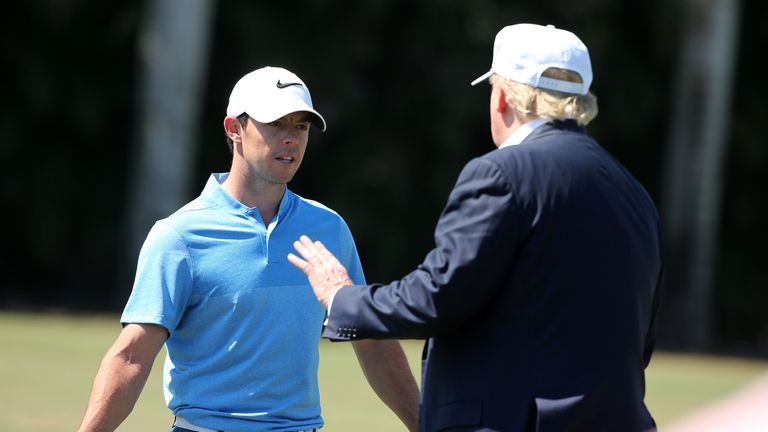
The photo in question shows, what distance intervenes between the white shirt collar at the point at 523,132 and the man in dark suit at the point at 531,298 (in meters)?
0.04

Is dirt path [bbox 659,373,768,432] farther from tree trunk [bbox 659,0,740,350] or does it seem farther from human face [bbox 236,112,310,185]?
tree trunk [bbox 659,0,740,350]

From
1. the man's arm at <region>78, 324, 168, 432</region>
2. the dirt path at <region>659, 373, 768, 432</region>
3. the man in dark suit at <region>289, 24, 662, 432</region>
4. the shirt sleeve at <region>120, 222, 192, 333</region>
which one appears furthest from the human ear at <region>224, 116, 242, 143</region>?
the dirt path at <region>659, 373, 768, 432</region>

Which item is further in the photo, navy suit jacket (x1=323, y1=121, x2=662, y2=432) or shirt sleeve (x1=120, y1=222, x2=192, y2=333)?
shirt sleeve (x1=120, y1=222, x2=192, y2=333)

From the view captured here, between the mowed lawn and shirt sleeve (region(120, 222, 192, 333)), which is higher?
shirt sleeve (region(120, 222, 192, 333))

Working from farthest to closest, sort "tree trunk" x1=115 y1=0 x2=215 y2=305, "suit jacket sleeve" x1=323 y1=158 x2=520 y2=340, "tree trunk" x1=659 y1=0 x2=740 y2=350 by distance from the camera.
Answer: "tree trunk" x1=659 y1=0 x2=740 y2=350 → "tree trunk" x1=115 y1=0 x2=215 y2=305 → "suit jacket sleeve" x1=323 y1=158 x2=520 y2=340

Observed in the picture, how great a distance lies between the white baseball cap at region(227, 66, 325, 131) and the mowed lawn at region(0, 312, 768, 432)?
5271mm

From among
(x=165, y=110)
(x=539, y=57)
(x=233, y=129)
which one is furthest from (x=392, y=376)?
(x=165, y=110)

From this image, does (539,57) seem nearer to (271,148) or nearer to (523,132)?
(523,132)

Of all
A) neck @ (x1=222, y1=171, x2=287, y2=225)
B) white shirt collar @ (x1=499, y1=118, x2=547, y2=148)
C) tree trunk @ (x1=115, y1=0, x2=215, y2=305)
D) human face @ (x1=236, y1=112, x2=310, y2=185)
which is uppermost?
white shirt collar @ (x1=499, y1=118, x2=547, y2=148)

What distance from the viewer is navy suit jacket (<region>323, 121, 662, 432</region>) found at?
394cm

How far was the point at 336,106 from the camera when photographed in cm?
2028

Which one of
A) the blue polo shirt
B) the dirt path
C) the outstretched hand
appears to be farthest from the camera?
the blue polo shirt

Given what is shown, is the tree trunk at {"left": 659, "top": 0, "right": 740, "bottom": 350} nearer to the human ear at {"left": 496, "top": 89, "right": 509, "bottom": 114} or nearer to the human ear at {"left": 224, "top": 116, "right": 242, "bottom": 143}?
the human ear at {"left": 224, "top": 116, "right": 242, "bottom": 143}

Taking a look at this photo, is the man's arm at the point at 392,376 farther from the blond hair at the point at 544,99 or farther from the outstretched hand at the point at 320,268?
the blond hair at the point at 544,99
